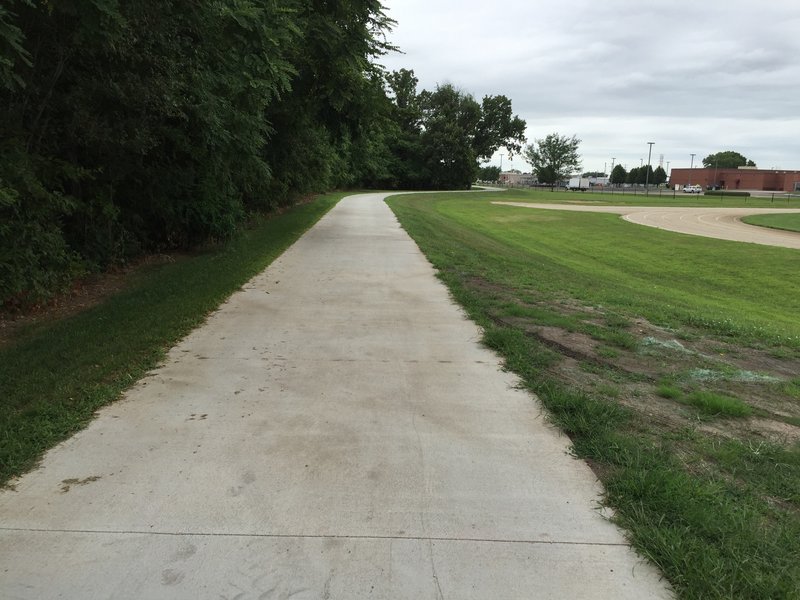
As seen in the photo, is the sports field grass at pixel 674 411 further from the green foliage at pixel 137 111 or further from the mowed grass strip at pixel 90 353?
the green foliage at pixel 137 111

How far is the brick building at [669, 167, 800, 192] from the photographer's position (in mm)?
118812

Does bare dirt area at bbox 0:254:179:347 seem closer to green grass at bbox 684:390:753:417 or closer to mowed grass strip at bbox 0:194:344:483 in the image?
mowed grass strip at bbox 0:194:344:483

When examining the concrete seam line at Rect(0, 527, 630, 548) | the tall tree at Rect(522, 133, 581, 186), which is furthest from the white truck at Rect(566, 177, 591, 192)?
the concrete seam line at Rect(0, 527, 630, 548)

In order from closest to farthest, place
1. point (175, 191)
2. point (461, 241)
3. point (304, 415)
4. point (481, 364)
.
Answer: point (304, 415), point (481, 364), point (175, 191), point (461, 241)

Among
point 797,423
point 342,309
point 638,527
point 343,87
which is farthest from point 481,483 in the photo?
point 343,87

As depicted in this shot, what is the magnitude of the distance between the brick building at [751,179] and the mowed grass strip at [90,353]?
441 ft

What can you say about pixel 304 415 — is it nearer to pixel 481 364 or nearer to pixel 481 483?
pixel 481 483

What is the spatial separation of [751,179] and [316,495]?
13991cm

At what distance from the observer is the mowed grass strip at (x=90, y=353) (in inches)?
155

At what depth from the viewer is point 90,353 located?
557 cm

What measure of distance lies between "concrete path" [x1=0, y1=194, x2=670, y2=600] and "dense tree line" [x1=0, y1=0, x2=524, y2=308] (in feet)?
9.76

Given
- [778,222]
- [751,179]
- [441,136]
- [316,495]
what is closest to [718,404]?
[316,495]

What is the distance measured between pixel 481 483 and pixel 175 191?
423 inches

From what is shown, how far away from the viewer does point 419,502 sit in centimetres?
316
